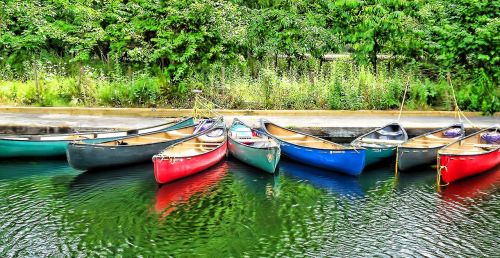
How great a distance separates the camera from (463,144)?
16422 millimetres

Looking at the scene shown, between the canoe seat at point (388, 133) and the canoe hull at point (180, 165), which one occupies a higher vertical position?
the canoe seat at point (388, 133)

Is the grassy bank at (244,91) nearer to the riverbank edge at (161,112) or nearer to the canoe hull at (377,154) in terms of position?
the riverbank edge at (161,112)

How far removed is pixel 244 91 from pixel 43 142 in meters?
7.70

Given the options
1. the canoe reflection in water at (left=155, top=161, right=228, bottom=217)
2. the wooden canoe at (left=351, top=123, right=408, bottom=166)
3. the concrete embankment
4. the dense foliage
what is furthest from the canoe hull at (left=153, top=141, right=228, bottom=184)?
the dense foliage

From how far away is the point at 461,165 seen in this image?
14703 mm

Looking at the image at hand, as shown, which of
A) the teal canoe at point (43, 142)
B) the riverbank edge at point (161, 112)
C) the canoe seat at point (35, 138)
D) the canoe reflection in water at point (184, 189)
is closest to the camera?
the canoe reflection in water at point (184, 189)

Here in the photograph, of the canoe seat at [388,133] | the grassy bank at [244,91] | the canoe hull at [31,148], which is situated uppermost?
the grassy bank at [244,91]

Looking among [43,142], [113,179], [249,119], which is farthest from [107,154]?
[249,119]

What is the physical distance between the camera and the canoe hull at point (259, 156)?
15164 millimetres

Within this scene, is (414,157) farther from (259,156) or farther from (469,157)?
(259,156)

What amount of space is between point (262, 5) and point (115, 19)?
6.70 metres

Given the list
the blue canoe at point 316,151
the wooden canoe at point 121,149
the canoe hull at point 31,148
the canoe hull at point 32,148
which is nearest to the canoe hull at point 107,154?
the wooden canoe at point 121,149

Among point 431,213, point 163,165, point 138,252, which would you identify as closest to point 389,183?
point 431,213

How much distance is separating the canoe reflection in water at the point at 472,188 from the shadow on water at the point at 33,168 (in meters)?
10.1
